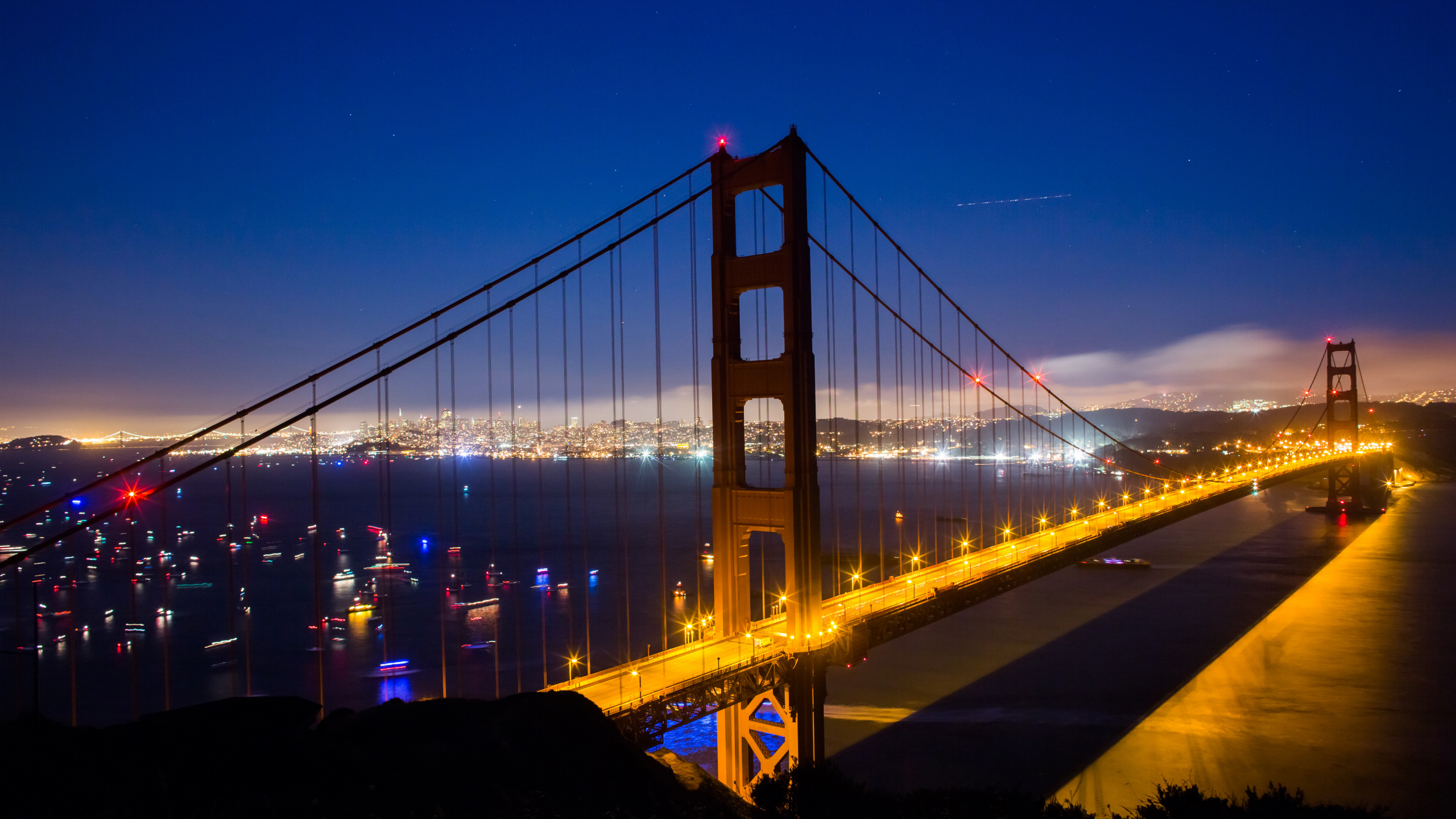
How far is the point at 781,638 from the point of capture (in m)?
15.5

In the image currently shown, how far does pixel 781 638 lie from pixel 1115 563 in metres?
39.2

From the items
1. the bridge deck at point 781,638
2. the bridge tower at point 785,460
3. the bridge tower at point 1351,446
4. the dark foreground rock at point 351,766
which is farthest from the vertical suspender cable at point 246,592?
the bridge tower at point 1351,446

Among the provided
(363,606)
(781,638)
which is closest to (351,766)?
(781,638)

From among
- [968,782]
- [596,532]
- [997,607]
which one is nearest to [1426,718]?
[968,782]

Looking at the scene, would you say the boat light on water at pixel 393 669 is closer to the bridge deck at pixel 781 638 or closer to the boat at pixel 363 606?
the boat at pixel 363 606

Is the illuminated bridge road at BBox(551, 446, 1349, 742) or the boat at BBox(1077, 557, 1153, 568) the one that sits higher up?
the illuminated bridge road at BBox(551, 446, 1349, 742)

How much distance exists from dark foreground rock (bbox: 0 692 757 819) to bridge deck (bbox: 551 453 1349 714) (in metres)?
1.49

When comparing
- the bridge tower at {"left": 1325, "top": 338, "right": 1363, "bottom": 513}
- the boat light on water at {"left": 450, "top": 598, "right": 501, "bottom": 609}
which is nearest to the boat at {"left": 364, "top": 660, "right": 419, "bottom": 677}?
the boat light on water at {"left": 450, "top": 598, "right": 501, "bottom": 609}

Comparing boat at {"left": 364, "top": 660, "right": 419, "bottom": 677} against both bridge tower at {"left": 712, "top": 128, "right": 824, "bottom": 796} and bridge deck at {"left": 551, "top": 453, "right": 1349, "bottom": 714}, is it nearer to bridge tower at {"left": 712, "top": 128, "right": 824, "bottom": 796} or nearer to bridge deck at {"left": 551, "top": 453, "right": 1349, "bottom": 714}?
Answer: bridge deck at {"left": 551, "top": 453, "right": 1349, "bottom": 714}

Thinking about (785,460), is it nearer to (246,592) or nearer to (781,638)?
(781,638)

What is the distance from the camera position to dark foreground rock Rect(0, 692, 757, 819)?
702cm

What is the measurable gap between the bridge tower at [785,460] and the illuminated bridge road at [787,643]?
0.49 m

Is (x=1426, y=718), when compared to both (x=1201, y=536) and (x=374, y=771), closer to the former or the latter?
(x=374, y=771)

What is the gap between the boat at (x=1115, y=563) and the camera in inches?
1873
